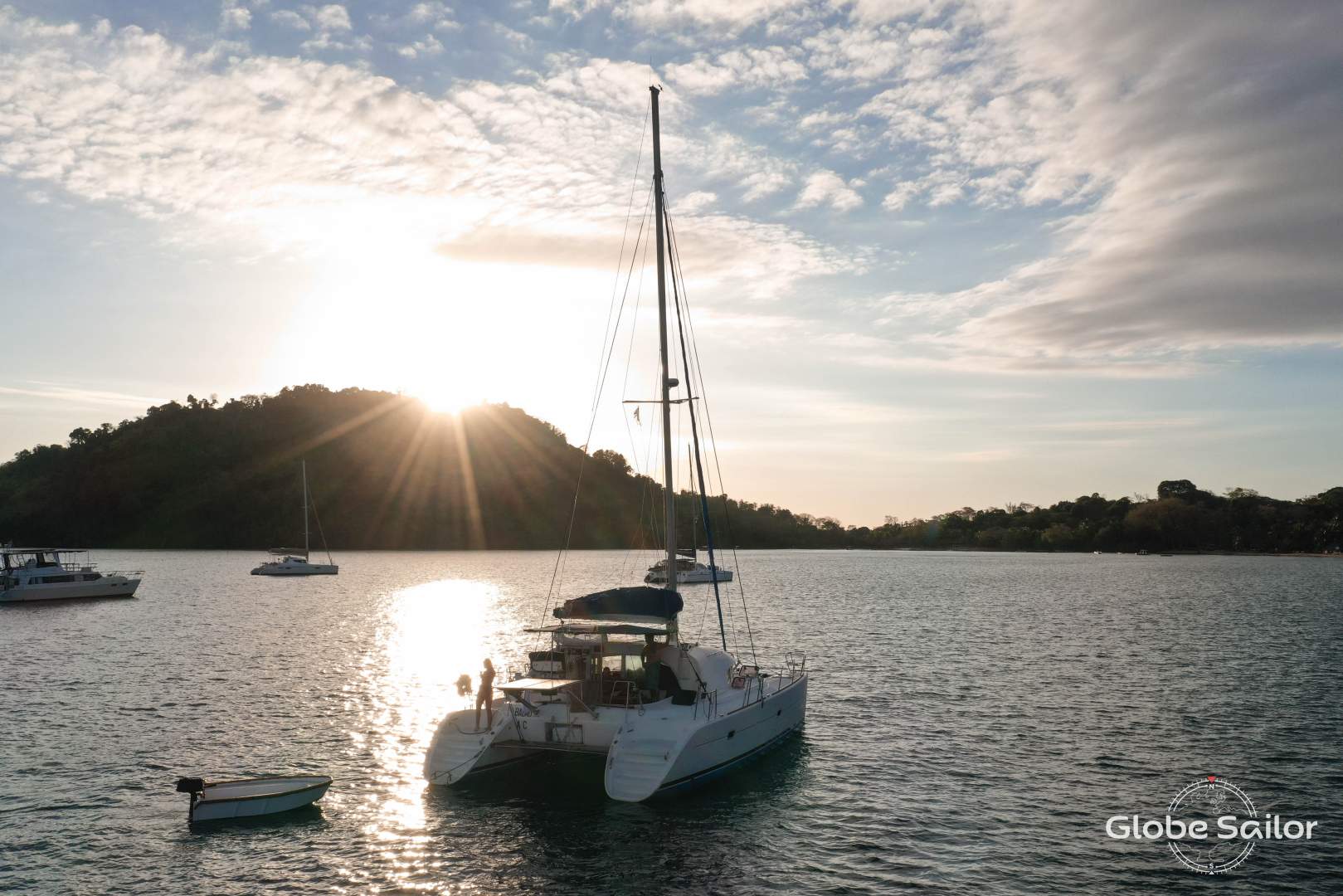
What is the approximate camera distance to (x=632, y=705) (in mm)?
26688

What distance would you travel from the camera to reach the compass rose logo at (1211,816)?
69.4 feet

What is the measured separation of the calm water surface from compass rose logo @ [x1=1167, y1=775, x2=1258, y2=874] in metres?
0.46

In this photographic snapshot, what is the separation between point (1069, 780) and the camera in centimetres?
2756

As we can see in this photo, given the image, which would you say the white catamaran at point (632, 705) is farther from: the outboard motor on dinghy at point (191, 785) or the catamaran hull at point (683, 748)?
the outboard motor on dinghy at point (191, 785)

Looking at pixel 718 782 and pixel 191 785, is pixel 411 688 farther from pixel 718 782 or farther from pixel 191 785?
pixel 718 782

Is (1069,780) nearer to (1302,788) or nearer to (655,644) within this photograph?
(1302,788)

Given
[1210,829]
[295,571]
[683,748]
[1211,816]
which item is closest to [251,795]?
[683,748]

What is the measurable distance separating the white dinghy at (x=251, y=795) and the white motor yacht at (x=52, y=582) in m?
77.7

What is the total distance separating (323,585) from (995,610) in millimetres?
80838

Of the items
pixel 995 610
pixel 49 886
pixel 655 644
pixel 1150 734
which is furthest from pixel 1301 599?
pixel 49 886

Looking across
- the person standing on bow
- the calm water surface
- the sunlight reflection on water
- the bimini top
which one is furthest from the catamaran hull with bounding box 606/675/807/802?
the sunlight reflection on water

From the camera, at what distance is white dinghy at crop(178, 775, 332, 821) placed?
23.0m

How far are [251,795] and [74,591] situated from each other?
266 feet

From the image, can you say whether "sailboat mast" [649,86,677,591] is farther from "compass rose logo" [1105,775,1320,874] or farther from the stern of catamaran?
"compass rose logo" [1105,775,1320,874]
